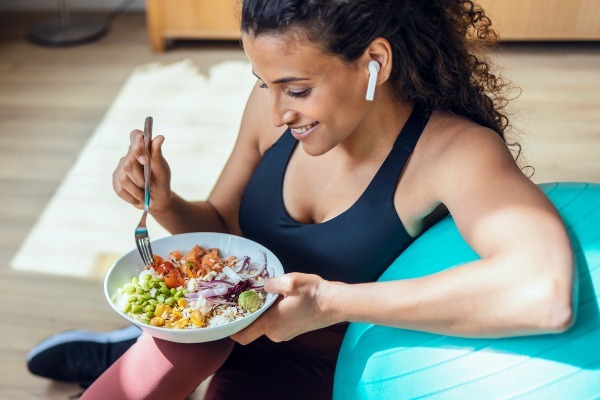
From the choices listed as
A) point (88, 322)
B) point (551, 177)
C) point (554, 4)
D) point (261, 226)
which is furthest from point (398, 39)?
point (554, 4)

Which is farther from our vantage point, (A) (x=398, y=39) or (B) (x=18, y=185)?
(B) (x=18, y=185)

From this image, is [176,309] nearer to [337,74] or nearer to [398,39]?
[337,74]

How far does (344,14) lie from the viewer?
1.10 meters

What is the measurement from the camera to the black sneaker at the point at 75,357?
179 cm

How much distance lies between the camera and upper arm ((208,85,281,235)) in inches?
58.5

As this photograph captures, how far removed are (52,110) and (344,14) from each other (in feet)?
7.88

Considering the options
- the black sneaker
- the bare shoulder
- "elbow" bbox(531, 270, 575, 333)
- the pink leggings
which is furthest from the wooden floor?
"elbow" bbox(531, 270, 575, 333)

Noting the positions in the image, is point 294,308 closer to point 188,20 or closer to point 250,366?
point 250,366

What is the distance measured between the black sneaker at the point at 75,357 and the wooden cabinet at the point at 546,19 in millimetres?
2505

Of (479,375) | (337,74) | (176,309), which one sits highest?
(337,74)

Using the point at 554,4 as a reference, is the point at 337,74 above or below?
above

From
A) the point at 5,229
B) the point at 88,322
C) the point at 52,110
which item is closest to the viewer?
the point at 88,322

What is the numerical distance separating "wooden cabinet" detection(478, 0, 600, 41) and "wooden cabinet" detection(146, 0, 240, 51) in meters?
1.30

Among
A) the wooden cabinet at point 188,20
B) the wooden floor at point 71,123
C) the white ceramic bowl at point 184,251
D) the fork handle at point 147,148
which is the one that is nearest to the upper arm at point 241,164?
the white ceramic bowl at point 184,251
